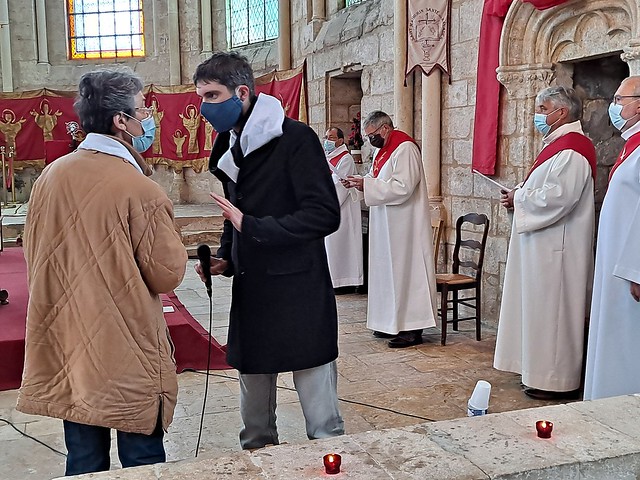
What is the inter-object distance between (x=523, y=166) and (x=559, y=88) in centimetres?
132

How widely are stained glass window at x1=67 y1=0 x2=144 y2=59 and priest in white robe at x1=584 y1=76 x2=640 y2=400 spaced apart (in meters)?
10.9

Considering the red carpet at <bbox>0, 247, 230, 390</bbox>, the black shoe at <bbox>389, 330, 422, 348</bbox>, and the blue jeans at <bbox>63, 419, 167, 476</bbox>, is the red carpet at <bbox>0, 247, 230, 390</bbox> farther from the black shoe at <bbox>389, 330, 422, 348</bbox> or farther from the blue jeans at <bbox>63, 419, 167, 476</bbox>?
the blue jeans at <bbox>63, 419, 167, 476</bbox>

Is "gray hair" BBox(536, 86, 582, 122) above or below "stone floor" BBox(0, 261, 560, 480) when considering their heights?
above

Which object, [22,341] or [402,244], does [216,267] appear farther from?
[402,244]

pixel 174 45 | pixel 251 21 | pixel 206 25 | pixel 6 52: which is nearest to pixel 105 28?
pixel 174 45

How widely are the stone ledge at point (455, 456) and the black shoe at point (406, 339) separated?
306 centimetres

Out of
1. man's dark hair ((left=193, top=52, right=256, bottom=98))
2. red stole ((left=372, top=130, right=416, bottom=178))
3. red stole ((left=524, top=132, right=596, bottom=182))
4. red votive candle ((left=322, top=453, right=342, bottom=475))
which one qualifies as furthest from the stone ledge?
red stole ((left=372, top=130, right=416, bottom=178))

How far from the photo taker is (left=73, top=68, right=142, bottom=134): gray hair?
1.93 meters

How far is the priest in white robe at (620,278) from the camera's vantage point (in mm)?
3070

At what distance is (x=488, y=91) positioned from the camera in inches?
204

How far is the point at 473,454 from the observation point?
5.07 ft

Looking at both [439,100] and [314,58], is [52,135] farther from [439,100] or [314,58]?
[439,100]

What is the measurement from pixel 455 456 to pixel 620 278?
1883 millimetres

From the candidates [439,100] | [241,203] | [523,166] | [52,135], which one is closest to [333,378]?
[241,203]
